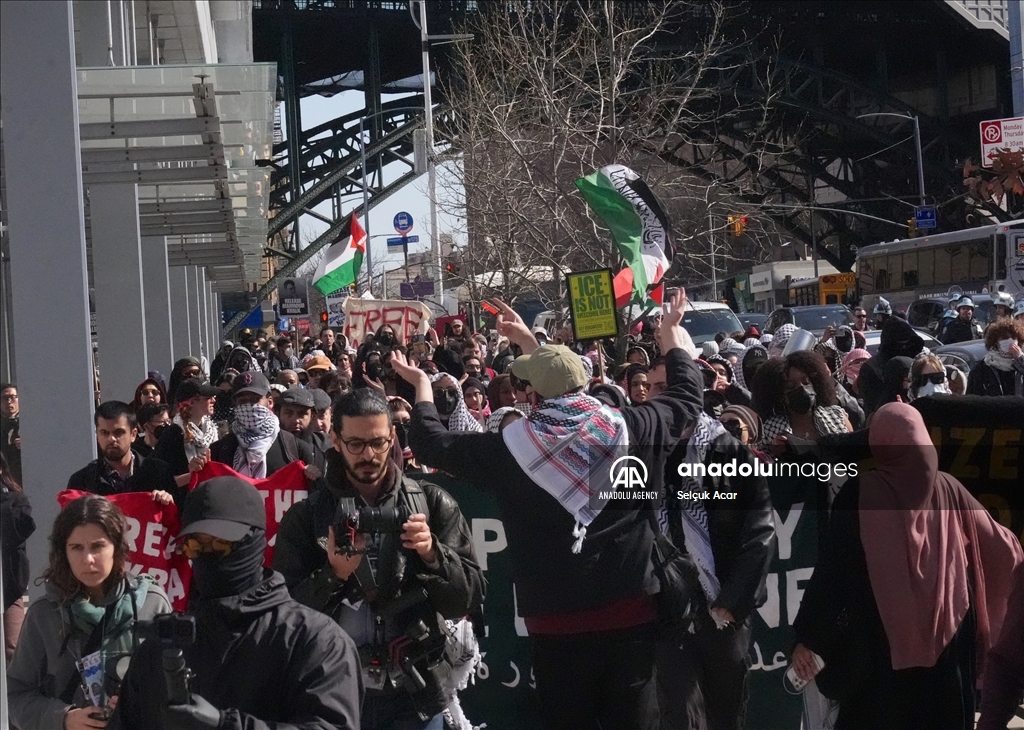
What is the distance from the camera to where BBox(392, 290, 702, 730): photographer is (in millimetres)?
4824

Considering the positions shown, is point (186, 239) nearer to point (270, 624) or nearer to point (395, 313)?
point (395, 313)

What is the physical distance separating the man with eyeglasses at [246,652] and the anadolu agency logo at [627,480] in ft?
4.97

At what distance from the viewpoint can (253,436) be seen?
768 cm

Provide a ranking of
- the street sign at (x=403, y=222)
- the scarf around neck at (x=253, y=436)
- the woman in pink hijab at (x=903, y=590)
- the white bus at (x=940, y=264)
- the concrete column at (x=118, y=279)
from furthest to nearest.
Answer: the street sign at (x=403, y=222) → the white bus at (x=940, y=264) → the concrete column at (x=118, y=279) → the scarf around neck at (x=253, y=436) → the woman in pink hijab at (x=903, y=590)

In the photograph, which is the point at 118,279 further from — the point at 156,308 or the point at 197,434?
the point at 197,434

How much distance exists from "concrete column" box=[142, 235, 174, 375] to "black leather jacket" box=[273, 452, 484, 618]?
14.4 m

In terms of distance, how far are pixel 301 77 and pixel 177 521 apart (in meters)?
50.2

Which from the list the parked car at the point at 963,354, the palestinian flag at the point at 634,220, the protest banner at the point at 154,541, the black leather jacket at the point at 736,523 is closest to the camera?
the black leather jacket at the point at 736,523

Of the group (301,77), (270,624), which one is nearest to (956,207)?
(301,77)

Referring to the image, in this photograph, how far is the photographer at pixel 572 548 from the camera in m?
4.82

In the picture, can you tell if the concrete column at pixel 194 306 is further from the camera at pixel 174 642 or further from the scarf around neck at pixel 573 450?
the camera at pixel 174 642

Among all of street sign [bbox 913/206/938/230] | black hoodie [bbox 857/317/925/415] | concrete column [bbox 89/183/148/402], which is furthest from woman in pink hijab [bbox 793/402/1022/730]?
street sign [bbox 913/206/938/230]

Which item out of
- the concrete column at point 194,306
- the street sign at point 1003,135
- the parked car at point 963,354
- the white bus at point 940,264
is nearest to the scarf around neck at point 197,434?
the parked car at point 963,354

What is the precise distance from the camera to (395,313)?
25703 millimetres
